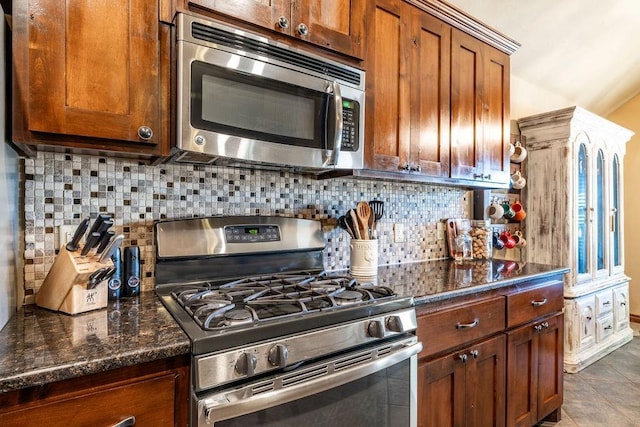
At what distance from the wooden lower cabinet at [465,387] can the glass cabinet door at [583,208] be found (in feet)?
6.35

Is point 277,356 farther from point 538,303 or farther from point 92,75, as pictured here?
point 538,303

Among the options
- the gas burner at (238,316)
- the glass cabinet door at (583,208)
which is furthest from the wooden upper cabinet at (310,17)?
the glass cabinet door at (583,208)

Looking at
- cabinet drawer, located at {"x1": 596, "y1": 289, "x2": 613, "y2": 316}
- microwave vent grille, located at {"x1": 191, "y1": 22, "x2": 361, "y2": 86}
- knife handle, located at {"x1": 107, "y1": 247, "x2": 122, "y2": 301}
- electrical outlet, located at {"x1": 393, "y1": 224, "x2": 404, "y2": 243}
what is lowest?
cabinet drawer, located at {"x1": 596, "y1": 289, "x2": 613, "y2": 316}

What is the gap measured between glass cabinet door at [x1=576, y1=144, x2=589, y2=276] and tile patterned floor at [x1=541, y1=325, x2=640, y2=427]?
0.80 m

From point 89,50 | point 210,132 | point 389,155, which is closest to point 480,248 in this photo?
point 389,155

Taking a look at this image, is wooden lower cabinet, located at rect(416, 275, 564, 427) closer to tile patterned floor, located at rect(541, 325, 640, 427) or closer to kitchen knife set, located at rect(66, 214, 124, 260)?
tile patterned floor, located at rect(541, 325, 640, 427)

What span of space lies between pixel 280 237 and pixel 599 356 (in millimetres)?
3204

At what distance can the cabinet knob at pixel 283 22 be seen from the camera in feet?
4.38

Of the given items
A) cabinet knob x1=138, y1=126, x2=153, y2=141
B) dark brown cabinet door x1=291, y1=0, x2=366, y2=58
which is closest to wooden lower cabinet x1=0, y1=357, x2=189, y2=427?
cabinet knob x1=138, y1=126, x2=153, y2=141

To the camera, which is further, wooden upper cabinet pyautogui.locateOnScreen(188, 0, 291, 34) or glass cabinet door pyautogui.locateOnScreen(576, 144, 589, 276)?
glass cabinet door pyautogui.locateOnScreen(576, 144, 589, 276)

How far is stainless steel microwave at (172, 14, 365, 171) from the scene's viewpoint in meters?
1.15

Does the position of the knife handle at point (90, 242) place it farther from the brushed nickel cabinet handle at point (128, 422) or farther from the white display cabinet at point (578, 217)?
the white display cabinet at point (578, 217)

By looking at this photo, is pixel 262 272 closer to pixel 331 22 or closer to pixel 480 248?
pixel 331 22

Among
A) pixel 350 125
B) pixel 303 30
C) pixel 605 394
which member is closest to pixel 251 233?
pixel 350 125
